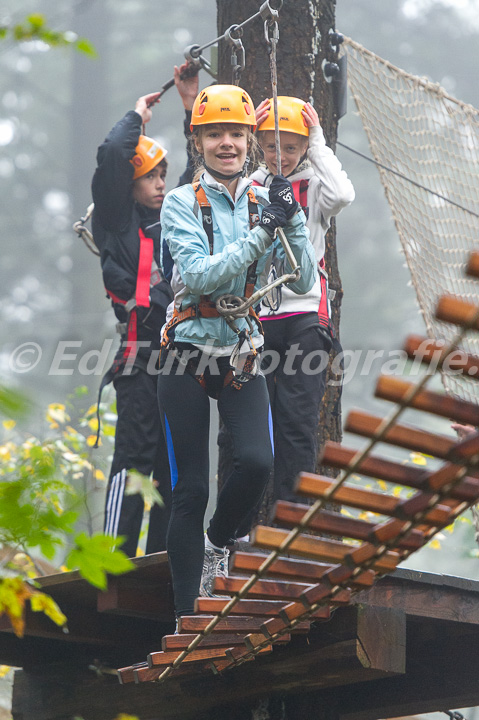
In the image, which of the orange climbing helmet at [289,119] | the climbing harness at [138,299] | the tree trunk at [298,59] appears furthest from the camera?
the tree trunk at [298,59]

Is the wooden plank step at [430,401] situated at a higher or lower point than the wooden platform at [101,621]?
lower

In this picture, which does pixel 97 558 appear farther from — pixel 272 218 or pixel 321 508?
pixel 272 218

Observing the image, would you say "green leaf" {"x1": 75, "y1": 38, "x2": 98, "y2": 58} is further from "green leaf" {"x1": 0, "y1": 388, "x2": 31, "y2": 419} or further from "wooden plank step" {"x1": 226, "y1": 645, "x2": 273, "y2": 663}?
"wooden plank step" {"x1": 226, "y1": 645, "x2": 273, "y2": 663}

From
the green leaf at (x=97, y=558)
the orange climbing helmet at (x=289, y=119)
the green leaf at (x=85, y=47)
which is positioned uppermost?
the orange climbing helmet at (x=289, y=119)

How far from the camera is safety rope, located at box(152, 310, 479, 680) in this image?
1.70m

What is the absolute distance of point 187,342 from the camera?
318cm

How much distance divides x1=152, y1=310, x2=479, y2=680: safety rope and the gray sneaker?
0.81 ft

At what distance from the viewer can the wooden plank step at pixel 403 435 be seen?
1.81m

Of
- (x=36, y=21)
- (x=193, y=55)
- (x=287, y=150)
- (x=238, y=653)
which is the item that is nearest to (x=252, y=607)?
(x=238, y=653)

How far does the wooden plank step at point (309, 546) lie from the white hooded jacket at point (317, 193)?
1.48 m

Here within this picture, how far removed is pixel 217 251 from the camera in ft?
10.6

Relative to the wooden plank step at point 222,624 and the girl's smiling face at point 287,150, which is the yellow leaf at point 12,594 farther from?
the girl's smiling face at point 287,150

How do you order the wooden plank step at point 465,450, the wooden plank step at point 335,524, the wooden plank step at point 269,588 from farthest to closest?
the wooden plank step at point 269,588, the wooden plank step at point 335,524, the wooden plank step at point 465,450

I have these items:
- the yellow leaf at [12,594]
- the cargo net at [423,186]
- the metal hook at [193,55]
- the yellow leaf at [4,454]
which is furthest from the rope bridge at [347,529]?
the yellow leaf at [4,454]
